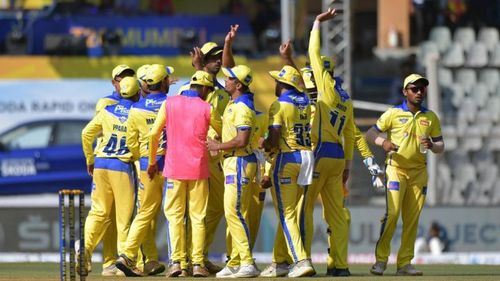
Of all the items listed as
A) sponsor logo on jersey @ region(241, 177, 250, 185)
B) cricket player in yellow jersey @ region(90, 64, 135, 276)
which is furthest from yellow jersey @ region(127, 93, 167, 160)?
sponsor logo on jersey @ region(241, 177, 250, 185)

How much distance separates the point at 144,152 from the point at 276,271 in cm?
205

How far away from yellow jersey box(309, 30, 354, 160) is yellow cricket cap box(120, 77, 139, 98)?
2.15m

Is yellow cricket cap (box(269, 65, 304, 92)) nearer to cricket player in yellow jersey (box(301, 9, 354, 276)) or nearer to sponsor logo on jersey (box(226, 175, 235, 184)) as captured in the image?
cricket player in yellow jersey (box(301, 9, 354, 276))

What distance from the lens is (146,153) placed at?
59.4ft

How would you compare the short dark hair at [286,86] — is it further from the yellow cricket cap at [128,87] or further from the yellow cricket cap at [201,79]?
the yellow cricket cap at [128,87]

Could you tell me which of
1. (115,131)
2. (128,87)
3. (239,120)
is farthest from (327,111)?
(115,131)

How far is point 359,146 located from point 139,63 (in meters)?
14.5

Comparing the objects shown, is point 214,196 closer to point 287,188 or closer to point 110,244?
point 287,188

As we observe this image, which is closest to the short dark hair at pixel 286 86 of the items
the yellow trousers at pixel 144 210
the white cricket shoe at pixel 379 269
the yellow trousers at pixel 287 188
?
the yellow trousers at pixel 287 188

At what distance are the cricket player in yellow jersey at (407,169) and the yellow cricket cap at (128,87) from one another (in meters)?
2.93

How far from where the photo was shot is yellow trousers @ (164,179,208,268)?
57.0 ft

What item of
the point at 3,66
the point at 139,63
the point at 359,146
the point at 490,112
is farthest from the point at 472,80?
the point at 359,146

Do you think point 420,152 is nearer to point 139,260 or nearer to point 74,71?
point 139,260

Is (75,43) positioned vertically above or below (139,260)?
above
